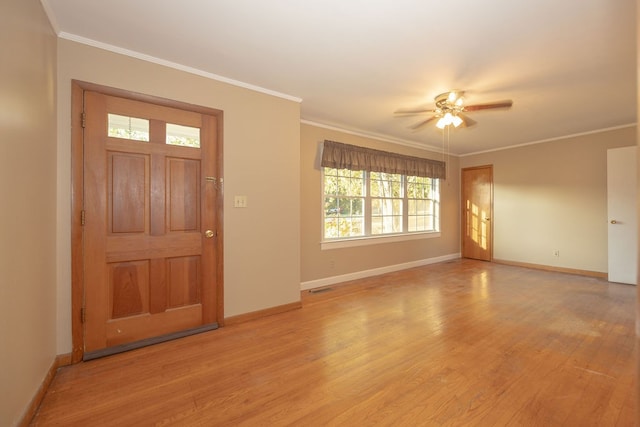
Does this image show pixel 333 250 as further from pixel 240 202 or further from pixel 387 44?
pixel 387 44

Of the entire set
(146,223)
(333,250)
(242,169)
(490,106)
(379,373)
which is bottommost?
(379,373)

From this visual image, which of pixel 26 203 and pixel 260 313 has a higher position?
pixel 26 203

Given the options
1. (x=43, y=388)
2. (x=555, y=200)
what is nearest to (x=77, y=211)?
(x=43, y=388)

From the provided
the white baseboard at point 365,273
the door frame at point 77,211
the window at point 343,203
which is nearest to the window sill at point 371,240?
the window at point 343,203

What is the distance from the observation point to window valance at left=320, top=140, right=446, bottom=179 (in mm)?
4145

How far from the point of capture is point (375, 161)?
15.3ft

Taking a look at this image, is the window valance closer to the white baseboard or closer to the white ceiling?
the white ceiling

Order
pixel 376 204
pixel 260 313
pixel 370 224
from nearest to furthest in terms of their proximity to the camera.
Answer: pixel 260 313 → pixel 370 224 → pixel 376 204

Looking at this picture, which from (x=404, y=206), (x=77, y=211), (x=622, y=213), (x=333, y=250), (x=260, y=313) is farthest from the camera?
(x=404, y=206)

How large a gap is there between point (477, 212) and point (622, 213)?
225 centimetres

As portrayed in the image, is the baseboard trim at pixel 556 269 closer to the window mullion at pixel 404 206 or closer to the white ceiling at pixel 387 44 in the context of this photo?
the window mullion at pixel 404 206

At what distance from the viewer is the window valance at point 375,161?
163 inches

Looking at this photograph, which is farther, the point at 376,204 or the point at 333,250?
the point at 376,204

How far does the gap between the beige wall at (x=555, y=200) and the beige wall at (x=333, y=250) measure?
55.7 inches
